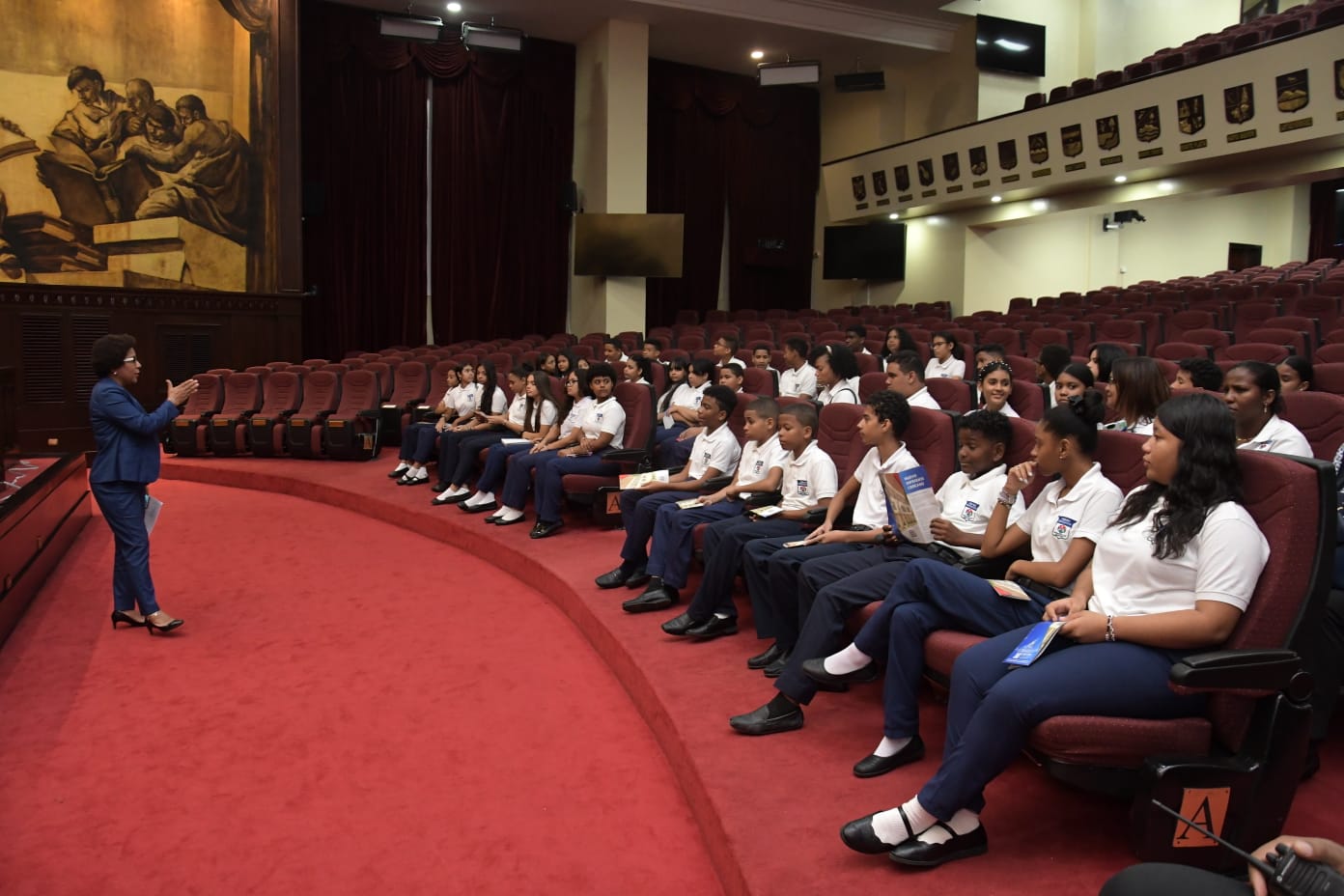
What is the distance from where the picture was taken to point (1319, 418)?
321cm

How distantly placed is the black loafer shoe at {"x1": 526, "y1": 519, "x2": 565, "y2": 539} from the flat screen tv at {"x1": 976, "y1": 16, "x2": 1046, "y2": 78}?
1093cm

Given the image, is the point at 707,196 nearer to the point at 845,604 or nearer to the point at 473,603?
the point at 473,603

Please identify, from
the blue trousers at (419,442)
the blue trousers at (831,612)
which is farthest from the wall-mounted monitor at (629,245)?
the blue trousers at (831,612)

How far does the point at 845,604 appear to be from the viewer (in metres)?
2.62

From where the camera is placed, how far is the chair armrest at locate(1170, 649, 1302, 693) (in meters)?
1.69

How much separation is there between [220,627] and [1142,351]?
18.7 ft

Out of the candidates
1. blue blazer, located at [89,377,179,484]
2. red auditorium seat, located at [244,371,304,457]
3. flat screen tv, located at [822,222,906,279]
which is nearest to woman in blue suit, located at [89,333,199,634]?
blue blazer, located at [89,377,179,484]

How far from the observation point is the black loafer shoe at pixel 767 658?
10.2ft

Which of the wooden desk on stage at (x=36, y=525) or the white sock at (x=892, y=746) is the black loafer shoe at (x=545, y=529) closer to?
the wooden desk on stage at (x=36, y=525)

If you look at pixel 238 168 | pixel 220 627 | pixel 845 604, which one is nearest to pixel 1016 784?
pixel 845 604

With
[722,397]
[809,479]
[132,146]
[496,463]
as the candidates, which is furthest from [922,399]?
[132,146]

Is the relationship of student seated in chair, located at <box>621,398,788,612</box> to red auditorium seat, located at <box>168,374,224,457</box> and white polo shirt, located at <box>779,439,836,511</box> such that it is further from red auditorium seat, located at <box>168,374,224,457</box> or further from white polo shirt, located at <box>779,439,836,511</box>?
red auditorium seat, located at <box>168,374,224,457</box>

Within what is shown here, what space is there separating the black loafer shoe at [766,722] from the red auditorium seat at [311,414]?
609 centimetres

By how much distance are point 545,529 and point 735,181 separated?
10.8 metres
